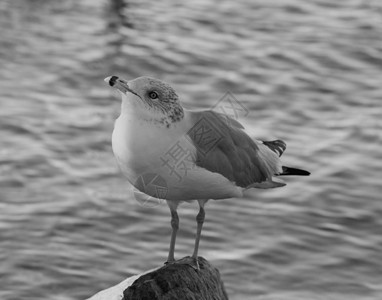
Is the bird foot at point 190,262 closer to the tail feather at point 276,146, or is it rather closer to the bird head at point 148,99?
the tail feather at point 276,146

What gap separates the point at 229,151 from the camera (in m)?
10.5

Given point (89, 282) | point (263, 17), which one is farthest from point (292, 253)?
point (263, 17)

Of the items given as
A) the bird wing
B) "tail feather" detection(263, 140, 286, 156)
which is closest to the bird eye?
the bird wing

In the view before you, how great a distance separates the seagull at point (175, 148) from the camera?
9.22 meters

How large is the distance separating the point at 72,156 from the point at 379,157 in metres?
5.17

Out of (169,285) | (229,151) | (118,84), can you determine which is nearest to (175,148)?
(118,84)

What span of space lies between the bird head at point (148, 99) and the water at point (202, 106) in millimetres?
6423

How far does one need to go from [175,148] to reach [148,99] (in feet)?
1.66

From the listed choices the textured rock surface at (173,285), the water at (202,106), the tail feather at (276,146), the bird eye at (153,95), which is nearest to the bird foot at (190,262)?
the textured rock surface at (173,285)

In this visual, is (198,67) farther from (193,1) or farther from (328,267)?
(328,267)

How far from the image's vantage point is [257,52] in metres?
22.3

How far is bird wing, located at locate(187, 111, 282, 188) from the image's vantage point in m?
9.95

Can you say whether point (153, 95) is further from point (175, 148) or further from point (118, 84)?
point (175, 148)

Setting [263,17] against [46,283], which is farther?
[263,17]
